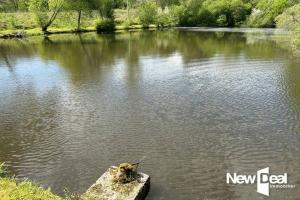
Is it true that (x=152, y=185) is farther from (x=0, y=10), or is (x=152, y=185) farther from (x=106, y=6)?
(x=0, y=10)

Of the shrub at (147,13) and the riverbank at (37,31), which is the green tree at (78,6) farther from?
the shrub at (147,13)

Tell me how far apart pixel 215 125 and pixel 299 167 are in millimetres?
7475

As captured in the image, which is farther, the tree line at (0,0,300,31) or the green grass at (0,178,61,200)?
the tree line at (0,0,300,31)

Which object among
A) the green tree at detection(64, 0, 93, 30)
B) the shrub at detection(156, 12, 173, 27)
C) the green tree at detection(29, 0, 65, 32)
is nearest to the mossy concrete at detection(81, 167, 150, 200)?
the green tree at detection(29, 0, 65, 32)

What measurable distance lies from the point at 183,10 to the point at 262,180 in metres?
133

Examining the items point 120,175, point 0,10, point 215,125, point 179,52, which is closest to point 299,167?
point 215,125

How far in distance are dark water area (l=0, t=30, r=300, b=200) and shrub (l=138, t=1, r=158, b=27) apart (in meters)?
81.9

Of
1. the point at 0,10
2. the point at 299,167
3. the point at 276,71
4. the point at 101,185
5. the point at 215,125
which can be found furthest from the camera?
the point at 0,10

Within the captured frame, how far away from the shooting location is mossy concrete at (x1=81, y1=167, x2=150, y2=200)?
1652cm

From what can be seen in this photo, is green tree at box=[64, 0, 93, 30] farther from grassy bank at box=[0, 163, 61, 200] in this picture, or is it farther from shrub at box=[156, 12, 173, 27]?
grassy bank at box=[0, 163, 61, 200]

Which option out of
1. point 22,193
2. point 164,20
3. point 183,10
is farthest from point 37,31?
point 22,193

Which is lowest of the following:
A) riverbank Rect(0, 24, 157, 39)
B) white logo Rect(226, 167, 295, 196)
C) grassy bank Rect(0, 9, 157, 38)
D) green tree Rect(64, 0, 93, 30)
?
white logo Rect(226, 167, 295, 196)

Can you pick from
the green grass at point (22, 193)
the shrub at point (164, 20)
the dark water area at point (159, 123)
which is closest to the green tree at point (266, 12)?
the shrub at point (164, 20)

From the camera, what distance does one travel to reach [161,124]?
89.7 ft
